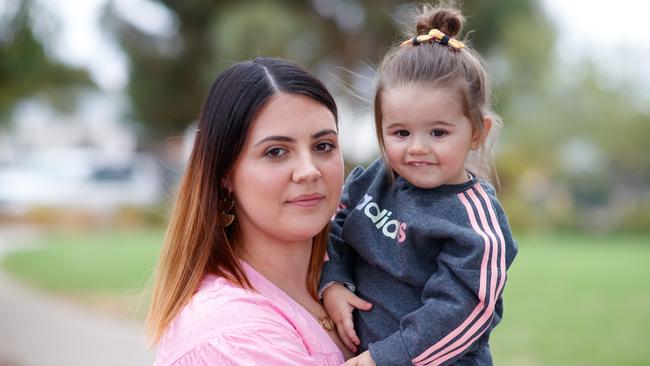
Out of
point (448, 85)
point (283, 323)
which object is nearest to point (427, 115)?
point (448, 85)

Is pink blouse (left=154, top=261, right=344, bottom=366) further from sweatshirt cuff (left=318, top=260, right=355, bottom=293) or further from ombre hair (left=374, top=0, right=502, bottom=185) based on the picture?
ombre hair (left=374, top=0, right=502, bottom=185)

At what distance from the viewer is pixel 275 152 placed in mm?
2283

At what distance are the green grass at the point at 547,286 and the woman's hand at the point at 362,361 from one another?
171 cm

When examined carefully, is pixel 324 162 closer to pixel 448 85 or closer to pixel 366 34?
pixel 448 85

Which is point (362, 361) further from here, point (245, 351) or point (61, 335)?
point (61, 335)

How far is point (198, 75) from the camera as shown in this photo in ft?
84.5

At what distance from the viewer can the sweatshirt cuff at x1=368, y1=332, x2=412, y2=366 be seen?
7.17 feet

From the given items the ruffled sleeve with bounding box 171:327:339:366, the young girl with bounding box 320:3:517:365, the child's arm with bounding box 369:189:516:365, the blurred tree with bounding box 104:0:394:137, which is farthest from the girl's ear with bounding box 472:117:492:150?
the blurred tree with bounding box 104:0:394:137

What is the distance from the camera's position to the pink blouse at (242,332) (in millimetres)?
2053

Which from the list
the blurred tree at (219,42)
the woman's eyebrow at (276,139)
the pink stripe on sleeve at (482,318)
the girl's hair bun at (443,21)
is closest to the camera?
the pink stripe on sleeve at (482,318)

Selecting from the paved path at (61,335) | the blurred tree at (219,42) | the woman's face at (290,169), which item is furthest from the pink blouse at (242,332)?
the blurred tree at (219,42)

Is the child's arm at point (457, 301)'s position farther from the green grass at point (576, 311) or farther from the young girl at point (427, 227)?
the green grass at point (576, 311)

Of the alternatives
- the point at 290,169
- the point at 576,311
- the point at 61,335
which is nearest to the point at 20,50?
the point at 61,335

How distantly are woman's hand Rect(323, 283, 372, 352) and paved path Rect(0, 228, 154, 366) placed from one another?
5.83 meters
